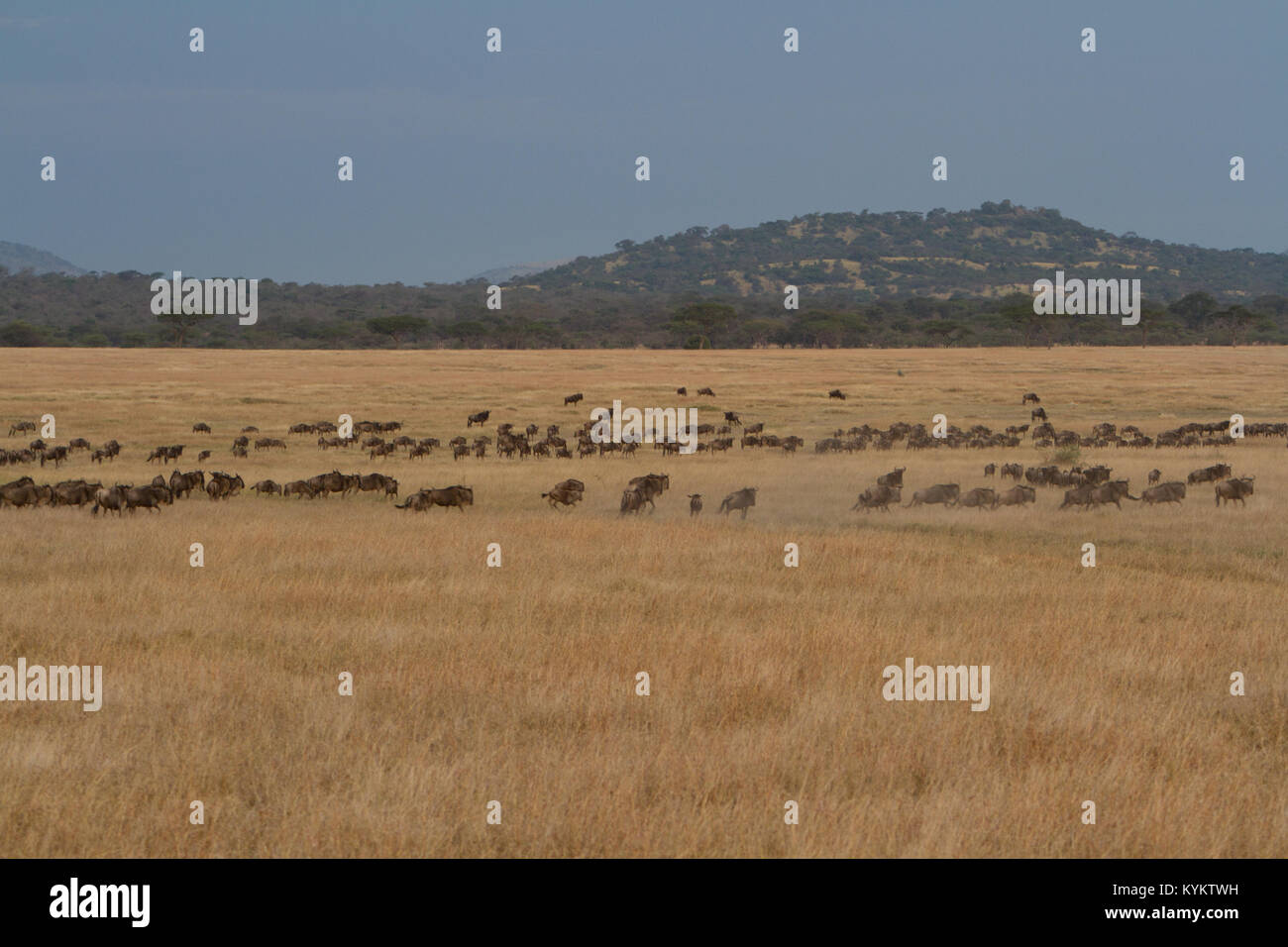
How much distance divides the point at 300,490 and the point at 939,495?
1317cm

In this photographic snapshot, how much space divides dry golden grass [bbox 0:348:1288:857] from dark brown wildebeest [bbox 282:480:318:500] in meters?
1.41

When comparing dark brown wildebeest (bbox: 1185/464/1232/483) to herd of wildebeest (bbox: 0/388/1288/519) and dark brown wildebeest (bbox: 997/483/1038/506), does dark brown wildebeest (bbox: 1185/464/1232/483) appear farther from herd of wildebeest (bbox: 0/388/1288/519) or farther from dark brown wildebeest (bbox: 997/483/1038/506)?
dark brown wildebeest (bbox: 997/483/1038/506)

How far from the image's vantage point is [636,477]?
24.7 meters

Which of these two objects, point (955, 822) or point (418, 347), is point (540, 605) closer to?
point (955, 822)

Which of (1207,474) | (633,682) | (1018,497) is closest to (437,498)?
(1018,497)

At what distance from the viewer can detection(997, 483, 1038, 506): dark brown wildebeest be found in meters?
20.6

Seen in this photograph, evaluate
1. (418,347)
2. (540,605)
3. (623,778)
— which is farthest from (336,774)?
(418,347)

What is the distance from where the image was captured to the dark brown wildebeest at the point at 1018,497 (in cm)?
2062

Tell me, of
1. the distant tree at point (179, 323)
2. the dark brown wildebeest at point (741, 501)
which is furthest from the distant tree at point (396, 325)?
the dark brown wildebeest at point (741, 501)

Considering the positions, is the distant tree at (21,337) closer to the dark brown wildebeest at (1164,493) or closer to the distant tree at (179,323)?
the distant tree at (179,323)

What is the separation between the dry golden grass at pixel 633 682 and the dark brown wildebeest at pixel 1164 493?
1340 millimetres

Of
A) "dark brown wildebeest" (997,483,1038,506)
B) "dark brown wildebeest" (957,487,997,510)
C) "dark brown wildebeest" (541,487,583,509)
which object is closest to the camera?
"dark brown wildebeest" (957,487,997,510)

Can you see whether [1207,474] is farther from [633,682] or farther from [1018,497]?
→ [633,682]

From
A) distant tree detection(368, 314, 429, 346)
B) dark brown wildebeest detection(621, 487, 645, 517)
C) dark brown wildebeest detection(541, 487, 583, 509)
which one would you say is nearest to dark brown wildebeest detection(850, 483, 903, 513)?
dark brown wildebeest detection(621, 487, 645, 517)
